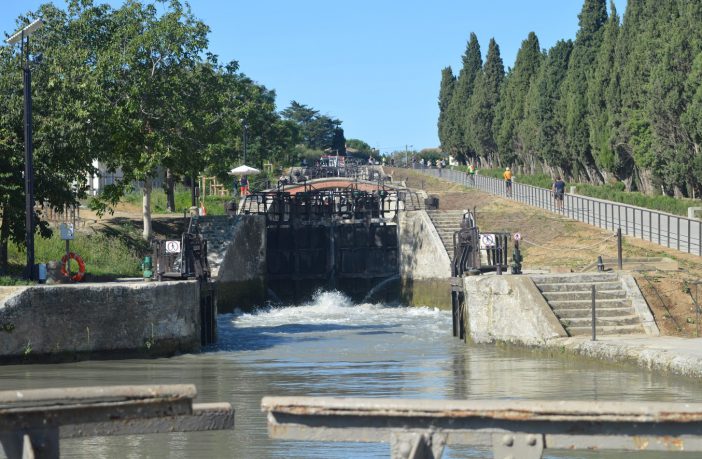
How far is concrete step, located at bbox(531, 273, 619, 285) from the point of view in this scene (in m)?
24.2

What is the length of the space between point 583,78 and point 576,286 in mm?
39773

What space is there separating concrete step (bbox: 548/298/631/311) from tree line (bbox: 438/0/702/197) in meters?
21.7

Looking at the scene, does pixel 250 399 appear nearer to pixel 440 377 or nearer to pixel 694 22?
pixel 440 377

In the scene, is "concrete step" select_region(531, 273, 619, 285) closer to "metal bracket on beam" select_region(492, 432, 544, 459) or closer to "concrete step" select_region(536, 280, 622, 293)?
"concrete step" select_region(536, 280, 622, 293)

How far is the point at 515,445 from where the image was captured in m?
5.45

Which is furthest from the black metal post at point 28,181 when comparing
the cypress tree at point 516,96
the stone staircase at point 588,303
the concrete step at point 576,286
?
the cypress tree at point 516,96

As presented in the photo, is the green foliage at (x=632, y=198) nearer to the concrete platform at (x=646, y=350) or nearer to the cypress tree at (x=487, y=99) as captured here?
the cypress tree at (x=487, y=99)

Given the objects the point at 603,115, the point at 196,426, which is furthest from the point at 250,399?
the point at 603,115

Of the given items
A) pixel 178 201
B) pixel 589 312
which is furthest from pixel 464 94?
pixel 589 312

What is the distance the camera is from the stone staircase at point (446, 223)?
4184 cm

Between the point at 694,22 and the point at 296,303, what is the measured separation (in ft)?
60.1

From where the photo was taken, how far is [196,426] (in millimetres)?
5629

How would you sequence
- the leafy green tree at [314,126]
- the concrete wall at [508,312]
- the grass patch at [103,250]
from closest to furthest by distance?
the concrete wall at [508,312]
the grass patch at [103,250]
the leafy green tree at [314,126]

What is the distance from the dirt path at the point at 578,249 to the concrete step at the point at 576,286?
0.53 meters
